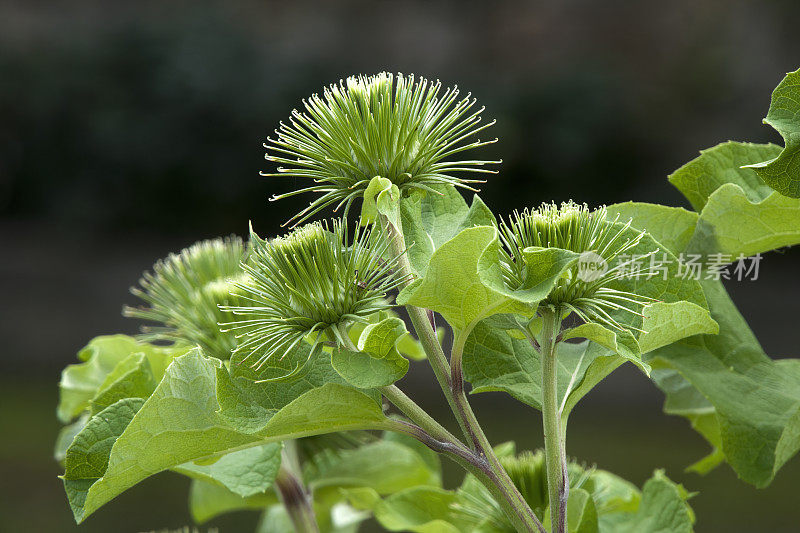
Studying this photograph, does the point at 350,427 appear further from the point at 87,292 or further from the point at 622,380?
the point at 87,292

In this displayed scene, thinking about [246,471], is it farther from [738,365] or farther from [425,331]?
[738,365]

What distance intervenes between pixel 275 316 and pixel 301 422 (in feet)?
0.17

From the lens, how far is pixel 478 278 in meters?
0.28

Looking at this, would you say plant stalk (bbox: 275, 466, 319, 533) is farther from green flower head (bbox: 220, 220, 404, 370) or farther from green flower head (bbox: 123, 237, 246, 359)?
green flower head (bbox: 220, 220, 404, 370)

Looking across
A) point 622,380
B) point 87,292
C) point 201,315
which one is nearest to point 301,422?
point 201,315

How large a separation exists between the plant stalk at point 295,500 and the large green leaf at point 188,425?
0.64 feet

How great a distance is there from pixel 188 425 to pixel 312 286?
0.23 ft

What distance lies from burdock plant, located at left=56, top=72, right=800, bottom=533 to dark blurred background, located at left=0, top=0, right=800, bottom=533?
3.82m

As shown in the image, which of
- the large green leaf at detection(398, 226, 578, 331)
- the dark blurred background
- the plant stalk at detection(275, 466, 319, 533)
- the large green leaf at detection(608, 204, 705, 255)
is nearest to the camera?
the large green leaf at detection(398, 226, 578, 331)

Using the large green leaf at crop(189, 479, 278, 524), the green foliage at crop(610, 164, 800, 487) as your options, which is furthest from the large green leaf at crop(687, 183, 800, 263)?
the large green leaf at crop(189, 479, 278, 524)

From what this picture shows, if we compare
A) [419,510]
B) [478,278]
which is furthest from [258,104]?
[478,278]

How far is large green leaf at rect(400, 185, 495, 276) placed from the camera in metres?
0.33

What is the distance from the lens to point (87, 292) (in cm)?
486

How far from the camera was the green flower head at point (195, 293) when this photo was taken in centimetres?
50
